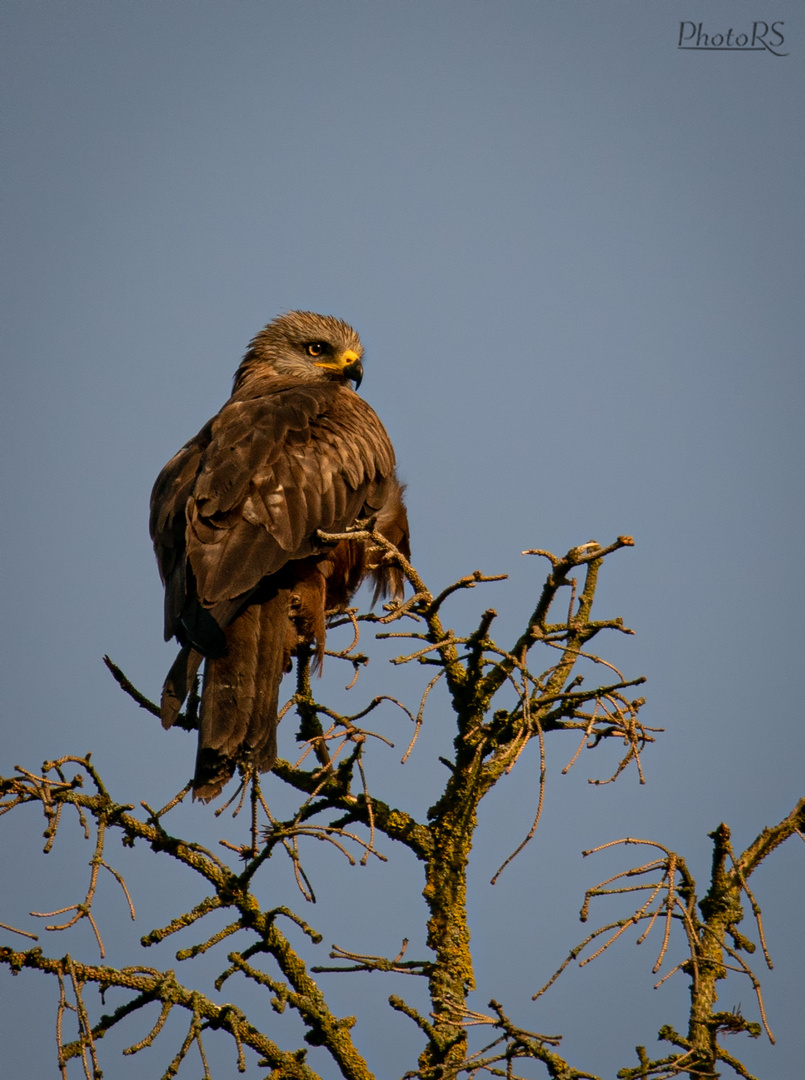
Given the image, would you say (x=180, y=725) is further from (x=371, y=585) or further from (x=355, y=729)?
(x=371, y=585)

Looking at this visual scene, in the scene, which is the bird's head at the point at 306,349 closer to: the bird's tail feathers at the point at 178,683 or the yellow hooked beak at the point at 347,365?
the yellow hooked beak at the point at 347,365

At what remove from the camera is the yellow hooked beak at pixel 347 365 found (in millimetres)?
7078

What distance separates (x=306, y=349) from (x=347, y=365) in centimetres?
39

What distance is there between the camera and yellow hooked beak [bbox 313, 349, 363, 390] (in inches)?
279

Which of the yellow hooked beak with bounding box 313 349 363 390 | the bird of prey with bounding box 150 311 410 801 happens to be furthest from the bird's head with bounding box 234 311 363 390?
the bird of prey with bounding box 150 311 410 801

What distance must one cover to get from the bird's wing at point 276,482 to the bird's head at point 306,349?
4.74 ft

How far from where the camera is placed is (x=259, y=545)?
4.39m

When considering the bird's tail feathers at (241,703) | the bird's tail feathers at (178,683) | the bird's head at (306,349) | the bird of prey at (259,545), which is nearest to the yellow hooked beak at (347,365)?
the bird's head at (306,349)

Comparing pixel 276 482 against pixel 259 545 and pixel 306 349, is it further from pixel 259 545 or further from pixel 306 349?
pixel 306 349

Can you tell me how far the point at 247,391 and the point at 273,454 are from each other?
1.74 metres

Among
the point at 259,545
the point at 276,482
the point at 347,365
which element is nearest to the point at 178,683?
the point at 259,545

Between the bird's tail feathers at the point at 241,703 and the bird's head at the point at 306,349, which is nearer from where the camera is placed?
the bird's tail feathers at the point at 241,703

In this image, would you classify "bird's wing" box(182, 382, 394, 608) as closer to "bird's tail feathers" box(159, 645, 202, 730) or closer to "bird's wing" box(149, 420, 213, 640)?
"bird's wing" box(149, 420, 213, 640)

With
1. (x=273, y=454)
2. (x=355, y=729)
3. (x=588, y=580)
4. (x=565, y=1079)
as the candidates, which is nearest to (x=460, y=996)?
(x=565, y=1079)
